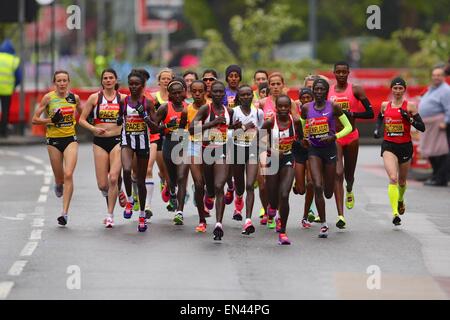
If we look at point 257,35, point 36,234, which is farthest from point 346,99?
point 257,35

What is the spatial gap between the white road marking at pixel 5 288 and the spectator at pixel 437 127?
12.2 m

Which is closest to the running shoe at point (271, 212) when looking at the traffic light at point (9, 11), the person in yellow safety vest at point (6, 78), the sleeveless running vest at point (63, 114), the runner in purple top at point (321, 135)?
the runner in purple top at point (321, 135)

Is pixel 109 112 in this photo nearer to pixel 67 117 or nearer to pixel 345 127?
pixel 67 117

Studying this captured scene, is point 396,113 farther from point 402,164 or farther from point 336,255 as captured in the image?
point 336,255

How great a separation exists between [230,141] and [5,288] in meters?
4.45

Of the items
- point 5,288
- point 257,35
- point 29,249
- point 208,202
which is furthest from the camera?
point 257,35

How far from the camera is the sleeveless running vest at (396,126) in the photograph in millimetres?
17141

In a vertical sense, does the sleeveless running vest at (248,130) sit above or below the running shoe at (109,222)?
above

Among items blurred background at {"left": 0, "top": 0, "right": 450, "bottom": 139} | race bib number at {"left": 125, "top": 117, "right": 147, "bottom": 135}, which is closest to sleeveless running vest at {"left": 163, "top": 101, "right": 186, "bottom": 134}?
race bib number at {"left": 125, "top": 117, "right": 147, "bottom": 135}

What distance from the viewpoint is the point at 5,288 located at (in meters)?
12.1

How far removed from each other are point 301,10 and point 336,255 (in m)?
50.4

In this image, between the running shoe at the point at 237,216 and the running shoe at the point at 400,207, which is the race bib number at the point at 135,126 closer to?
the running shoe at the point at 237,216

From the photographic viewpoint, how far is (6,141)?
104ft

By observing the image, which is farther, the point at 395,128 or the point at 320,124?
the point at 395,128
